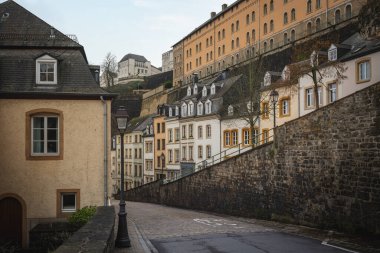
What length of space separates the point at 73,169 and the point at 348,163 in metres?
11.0

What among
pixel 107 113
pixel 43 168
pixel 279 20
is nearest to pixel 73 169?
pixel 43 168

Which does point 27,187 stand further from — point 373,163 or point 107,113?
point 373,163

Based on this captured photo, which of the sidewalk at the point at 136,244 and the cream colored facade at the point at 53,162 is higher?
the cream colored facade at the point at 53,162

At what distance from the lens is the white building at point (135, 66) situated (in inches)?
5817

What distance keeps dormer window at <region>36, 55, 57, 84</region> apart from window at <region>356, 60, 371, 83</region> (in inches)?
722

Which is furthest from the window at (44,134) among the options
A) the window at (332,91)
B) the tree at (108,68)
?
the tree at (108,68)

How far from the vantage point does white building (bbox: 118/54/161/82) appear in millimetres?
147750

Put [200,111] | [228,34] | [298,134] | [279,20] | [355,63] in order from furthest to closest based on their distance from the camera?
[228,34] → [279,20] → [200,111] → [355,63] → [298,134]

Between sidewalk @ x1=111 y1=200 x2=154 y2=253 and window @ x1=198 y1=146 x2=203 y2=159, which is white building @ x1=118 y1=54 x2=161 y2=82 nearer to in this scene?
window @ x1=198 y1=146 x2=203 y2=159

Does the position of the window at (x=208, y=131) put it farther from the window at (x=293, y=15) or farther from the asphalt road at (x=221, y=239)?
the asphalt road at (x=221, y=239)

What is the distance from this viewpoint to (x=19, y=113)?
17828mm

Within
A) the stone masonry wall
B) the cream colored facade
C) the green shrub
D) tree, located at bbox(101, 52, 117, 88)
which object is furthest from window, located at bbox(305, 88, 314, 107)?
tree, located at bbox(101, 52, 117, 88)

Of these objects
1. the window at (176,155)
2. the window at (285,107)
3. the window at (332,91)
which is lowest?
the window at (176,155)

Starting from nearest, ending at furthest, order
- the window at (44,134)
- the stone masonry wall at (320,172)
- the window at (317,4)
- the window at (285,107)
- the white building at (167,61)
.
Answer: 1. the stone masonry wall at (320,172)
2. the window at (44,134)
3. the window at (285,107)
4. the window at (317,4)
5. the white building at (167,61)
